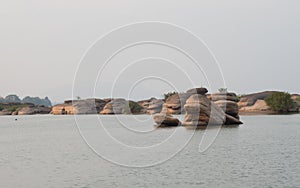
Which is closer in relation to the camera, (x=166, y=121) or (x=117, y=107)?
(x=166, y=121)

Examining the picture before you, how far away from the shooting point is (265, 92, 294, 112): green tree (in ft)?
375

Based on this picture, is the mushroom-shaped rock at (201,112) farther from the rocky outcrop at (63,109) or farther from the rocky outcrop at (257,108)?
the rocky outcrop at (63,109)

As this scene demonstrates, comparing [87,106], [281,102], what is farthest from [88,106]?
[281,102]

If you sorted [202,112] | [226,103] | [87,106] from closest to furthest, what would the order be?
[202,112] → [226,103] → [87,106]

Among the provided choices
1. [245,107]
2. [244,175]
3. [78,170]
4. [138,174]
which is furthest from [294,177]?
[245,107]

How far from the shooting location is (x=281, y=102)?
115375mm

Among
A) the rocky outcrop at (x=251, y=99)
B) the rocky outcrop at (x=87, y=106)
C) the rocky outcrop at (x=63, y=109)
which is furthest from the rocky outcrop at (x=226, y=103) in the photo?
the rocky outcrop at (x=63, y=109)

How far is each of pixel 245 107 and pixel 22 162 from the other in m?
109

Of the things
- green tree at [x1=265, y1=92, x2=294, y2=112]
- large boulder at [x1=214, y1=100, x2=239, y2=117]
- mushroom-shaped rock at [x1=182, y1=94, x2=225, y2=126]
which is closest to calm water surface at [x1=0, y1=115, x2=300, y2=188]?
mushroom-shaped rock at [x1=182, y1=94, x2=225, y2=126]

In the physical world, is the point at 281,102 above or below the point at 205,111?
above

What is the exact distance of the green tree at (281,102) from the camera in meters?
114

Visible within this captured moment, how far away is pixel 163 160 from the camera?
3122 centimetres

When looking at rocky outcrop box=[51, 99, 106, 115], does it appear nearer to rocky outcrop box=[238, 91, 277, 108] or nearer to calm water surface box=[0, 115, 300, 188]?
rocky outcrop box=[238, 91, 277, 108]

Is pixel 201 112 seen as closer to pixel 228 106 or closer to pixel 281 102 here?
pixel 228 106
